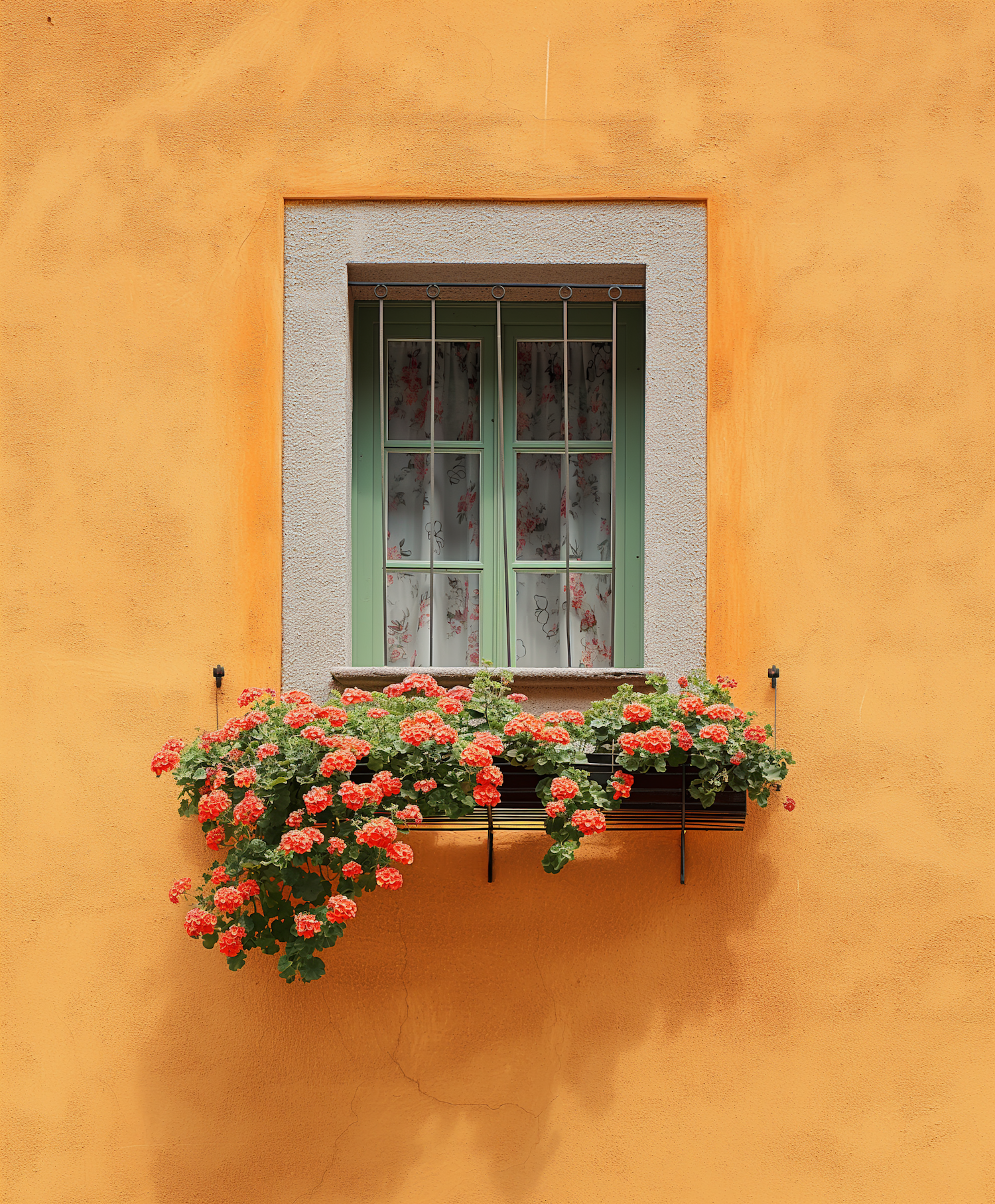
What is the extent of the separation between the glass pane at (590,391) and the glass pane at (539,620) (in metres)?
0.55

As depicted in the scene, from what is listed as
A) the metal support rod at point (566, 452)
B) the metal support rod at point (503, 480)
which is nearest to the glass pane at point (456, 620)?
the metal support rod at point (503, 480)

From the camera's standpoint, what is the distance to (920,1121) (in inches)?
142

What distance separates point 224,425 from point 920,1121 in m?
3.20

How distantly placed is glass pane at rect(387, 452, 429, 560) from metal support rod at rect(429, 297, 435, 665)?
5 cm

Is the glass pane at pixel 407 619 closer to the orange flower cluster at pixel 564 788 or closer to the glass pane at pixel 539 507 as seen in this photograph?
the glass pane at pixel 539 507

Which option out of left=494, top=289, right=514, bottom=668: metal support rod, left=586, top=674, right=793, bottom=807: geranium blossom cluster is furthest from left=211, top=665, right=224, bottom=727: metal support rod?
left=586, top=674, right=793, bottom=807: geranium blossom cluster

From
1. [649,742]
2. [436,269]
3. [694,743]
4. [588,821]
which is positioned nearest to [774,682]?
[694,743]

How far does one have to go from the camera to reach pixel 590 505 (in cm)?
419

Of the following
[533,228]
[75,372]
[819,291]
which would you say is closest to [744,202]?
[819,291]

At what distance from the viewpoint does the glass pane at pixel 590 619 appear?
4.12 m

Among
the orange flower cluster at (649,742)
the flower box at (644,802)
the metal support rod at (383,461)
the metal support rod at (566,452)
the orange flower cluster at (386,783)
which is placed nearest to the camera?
the orange flower cluster at (386,783)

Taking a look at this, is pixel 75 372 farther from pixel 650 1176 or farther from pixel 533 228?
pixel 650 1176

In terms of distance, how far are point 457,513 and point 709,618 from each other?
102 cm

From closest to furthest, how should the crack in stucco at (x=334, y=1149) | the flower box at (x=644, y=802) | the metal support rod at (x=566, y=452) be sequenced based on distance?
1. the flower box at (x=644, y=802)
2. the crack in stucco at (x=334, y=1149)
3. the metal support rod at (x=566, y=452)
